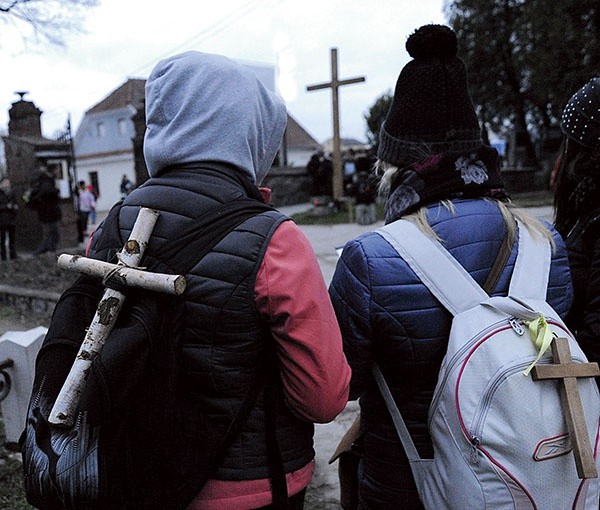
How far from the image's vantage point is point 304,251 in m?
1.52

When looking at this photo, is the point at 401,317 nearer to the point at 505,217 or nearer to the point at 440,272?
the point at 440,272

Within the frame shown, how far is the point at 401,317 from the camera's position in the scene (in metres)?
1.67

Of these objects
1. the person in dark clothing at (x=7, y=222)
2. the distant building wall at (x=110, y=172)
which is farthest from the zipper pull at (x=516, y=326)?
the distant building wall at (x=110, y=172)

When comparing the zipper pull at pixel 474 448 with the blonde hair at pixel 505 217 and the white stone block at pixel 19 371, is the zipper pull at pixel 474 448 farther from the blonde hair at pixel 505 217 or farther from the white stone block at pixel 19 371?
the white stone block at pixel 19 371

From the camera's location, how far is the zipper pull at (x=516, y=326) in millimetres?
1521

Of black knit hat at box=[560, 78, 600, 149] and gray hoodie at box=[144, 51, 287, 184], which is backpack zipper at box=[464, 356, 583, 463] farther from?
black knit hat at box=[560, 78, 600, 149]

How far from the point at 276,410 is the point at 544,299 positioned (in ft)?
2.44

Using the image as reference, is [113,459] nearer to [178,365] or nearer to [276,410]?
[178,365]

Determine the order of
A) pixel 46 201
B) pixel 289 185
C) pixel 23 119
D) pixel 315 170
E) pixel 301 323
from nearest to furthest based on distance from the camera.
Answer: pixel 301 323, pixel 46 201, pixel 23 119, pixel 315 170, pixel 289 185

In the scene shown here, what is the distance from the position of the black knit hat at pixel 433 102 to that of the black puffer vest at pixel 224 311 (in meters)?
0.52

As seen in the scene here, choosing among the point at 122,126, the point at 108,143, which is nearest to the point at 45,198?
the point at 122,126

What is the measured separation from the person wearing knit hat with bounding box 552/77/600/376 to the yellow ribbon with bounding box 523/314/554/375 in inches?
14.0

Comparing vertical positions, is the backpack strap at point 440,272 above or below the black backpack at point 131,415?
above

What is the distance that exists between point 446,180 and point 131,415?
99 cm
